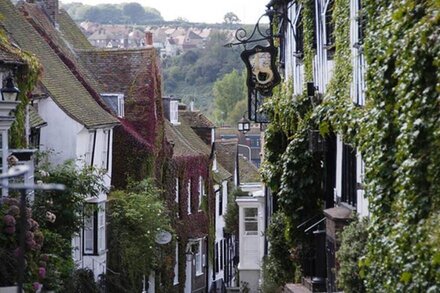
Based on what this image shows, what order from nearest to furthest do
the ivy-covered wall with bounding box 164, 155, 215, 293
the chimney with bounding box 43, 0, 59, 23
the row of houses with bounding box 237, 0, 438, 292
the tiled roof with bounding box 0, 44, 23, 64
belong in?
the row of houses with bounding box 237, 0, 438, 292, the tiled roof with bounding box 0, 44, 23, 64, the chimney with bounding box 43, 0, 59, 23, the ivy-covered wall with bounding box 164, 155, 215, 293

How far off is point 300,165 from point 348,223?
15.7 feet

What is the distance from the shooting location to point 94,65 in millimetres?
42750

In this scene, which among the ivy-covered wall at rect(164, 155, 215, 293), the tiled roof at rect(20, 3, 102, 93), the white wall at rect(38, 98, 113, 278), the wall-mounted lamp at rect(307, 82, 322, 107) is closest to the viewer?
the wall-mounted lamp at rect(307, 82, 322, 107)

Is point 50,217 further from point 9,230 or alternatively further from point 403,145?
point 403,145

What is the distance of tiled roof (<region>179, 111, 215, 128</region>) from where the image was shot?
57.5m

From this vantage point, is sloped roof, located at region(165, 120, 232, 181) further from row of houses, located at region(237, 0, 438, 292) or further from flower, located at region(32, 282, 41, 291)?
flower, located at region(32, 282, 41, 291)

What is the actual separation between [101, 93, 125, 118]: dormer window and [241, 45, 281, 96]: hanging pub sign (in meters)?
9.60

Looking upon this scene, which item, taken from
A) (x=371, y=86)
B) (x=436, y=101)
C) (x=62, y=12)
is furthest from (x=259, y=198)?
(x=436, y=101)

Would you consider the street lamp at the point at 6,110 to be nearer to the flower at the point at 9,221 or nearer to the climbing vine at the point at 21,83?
the flower at the point at 9,221

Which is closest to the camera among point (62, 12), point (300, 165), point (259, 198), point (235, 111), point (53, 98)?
point (300, 165)

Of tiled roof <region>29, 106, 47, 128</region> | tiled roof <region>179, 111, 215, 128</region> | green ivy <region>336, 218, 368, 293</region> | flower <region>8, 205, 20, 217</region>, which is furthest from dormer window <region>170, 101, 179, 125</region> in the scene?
green ivy <region>336, 218, 368, 293</region>

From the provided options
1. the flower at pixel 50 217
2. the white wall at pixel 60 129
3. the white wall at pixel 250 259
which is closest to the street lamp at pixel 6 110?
the flower at pixel 50 217

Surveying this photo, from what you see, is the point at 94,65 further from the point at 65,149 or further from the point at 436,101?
the point at 436,101

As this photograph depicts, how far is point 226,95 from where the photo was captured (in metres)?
142
